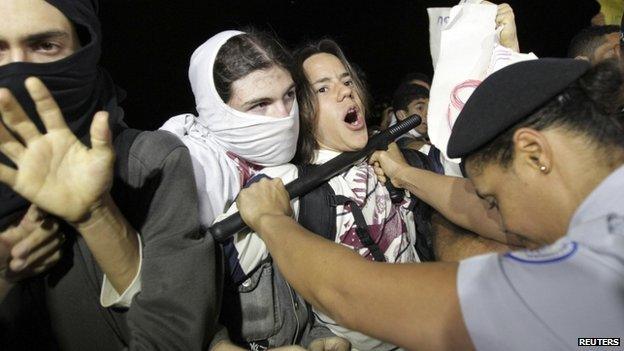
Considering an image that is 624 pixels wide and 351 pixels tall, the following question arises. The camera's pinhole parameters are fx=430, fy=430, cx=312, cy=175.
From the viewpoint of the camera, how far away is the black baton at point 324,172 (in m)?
1.36

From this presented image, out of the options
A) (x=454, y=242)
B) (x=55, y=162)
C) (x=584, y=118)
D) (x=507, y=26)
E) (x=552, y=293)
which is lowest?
(x=454, y=242)

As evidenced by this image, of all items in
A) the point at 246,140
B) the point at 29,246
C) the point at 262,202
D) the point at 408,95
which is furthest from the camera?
the point at 408,95

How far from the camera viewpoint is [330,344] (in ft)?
5.01

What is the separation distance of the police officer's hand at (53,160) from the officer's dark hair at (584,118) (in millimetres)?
960

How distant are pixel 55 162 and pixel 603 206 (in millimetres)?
1220

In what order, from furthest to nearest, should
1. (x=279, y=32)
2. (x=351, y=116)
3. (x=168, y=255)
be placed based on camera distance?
(x=279, y=32), (x=351, y=116), (x=168, y=255)

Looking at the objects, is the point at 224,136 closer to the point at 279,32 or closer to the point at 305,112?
the point at 305,112

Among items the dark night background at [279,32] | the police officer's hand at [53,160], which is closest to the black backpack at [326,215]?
the police officer's hand at [53,160]

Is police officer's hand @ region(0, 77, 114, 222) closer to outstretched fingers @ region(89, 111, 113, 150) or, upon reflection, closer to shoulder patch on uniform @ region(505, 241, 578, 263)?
outstretched fingers @ region(89, 111, 113, 150)

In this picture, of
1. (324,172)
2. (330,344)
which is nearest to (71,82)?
(324,172)

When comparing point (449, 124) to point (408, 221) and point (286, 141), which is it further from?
point (286, 141)

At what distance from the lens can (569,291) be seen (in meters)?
0.81

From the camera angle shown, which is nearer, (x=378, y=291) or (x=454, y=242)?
(x=378, y=291)

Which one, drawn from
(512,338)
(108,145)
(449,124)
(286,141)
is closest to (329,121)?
(286,141)
